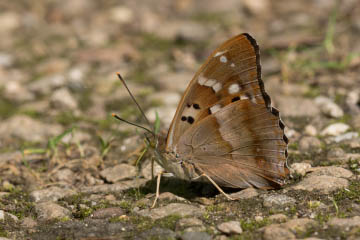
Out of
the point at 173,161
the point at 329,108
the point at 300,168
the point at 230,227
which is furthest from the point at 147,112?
the point at 230,227

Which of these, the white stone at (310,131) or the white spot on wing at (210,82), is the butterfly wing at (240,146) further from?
the white stone at (310,131)

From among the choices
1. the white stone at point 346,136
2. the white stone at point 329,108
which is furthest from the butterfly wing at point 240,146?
the white stone at point 329,108

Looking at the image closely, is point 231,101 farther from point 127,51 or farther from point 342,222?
point 127,51

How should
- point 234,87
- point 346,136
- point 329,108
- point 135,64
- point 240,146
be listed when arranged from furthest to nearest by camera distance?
1. point 135,64
2. point 329,108
3. point 346,136
4. point 240,146
5. point 234,87

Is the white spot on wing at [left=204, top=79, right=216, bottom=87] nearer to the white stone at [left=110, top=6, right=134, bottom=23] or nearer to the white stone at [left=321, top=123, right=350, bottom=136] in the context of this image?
the white stone at [left=321, top=123, right=350, bottom=136]

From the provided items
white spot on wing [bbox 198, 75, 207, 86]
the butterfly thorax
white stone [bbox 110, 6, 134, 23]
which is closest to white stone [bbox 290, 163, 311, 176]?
the butterfly thorax

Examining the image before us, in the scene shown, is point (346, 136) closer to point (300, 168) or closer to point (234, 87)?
point (300, 168)
